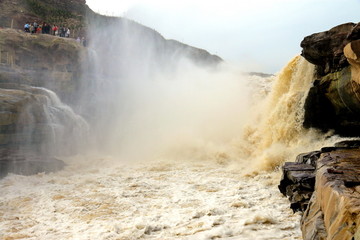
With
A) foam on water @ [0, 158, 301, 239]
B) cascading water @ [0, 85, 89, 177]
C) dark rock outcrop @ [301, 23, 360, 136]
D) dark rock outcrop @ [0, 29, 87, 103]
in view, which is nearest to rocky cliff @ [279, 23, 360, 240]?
dark rock outcrop @ [301, 23, 360, 136]

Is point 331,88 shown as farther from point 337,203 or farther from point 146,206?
point 337,203

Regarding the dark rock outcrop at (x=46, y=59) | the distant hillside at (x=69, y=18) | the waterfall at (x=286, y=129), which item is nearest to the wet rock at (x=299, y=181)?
the waterfall at (x=286, y=129)

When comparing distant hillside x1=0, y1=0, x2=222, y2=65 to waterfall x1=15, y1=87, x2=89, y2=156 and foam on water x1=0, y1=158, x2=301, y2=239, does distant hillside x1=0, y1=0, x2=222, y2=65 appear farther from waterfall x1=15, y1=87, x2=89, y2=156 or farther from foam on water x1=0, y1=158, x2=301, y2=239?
foam on water x1=0, y1=158, x2=301, y2=239

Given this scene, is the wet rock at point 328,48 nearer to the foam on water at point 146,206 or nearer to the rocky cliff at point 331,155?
the rocky cliff at point 331,155

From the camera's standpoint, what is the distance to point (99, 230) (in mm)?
6348

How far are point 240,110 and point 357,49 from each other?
468 inches

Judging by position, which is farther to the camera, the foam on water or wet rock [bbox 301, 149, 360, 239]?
the foam on water

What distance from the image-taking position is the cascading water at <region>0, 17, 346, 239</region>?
6.45 meters

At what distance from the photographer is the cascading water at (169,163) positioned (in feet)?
21.1

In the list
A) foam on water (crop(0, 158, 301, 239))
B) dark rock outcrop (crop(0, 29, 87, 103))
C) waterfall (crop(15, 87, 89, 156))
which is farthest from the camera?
dark rock outcrop (crop(0, 29, 87, 103))

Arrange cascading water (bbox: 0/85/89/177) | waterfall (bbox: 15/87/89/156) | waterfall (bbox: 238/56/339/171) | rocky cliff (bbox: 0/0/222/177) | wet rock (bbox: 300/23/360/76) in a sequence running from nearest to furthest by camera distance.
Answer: wet rock (bbox: 300/23/360/76), waterfall (bbox: 238/56/339/171), cascading water (bbox: 0/85/89/177), rocky cliff (bbox: 0/0/222/177), waterfall (bbox: 15/87/89/156)

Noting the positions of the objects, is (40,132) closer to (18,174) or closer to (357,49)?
(18,174)

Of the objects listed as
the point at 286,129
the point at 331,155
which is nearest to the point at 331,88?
the point at 286,129

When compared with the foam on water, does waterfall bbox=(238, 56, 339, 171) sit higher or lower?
higher
